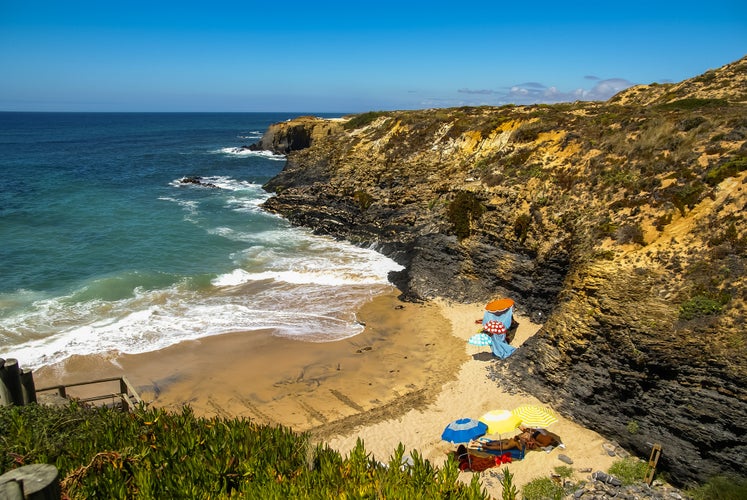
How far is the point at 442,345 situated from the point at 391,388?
3709mm

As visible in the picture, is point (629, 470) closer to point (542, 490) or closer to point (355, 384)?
point (542, 490)

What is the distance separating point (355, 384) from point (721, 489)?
10706mm

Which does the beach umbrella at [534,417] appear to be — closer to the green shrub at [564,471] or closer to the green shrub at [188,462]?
the green shrub at [564,471]

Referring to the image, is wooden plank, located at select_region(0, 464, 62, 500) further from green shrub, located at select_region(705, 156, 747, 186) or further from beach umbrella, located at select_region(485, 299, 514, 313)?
green shrub, located at select_region(705, 156, 747, 186)

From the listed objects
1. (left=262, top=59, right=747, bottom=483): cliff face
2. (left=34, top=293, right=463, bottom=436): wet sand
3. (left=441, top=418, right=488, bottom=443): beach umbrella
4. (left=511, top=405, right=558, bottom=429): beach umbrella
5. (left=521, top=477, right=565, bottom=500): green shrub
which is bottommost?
(left=34, top=293, right=463, bottom=436): wet sand

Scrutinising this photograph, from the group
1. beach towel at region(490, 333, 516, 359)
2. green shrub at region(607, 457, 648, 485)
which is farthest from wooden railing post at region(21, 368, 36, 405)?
beach towel at region(490, 333, 516, 359)

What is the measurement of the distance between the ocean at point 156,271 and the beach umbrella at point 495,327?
19.0 ft

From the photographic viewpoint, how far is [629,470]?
12094 mm

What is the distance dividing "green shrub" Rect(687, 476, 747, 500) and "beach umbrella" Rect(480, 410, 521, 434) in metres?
4.30

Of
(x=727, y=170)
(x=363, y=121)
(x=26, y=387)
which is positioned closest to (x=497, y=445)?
(x=26, y=387)

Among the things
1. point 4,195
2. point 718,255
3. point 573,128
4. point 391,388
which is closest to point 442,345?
point 391,388

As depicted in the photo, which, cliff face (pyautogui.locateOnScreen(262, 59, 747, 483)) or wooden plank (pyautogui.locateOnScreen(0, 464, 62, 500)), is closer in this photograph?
wooden plank (pyautogui.locateOnScreen(0, 464, 62, 500))

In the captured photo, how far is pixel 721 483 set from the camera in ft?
35.9

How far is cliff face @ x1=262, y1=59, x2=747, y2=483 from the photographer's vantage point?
12.1 meters
